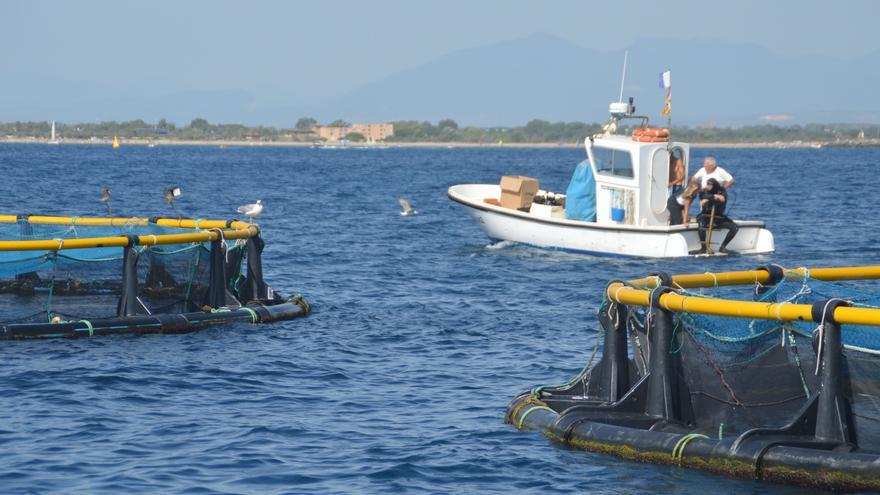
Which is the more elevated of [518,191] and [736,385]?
[518,191]

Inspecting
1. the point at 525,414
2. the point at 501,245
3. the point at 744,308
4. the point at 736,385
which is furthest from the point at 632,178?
the point at 744,308

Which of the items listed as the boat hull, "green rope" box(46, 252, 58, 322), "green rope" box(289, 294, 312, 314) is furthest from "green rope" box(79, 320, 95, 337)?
the boat hull

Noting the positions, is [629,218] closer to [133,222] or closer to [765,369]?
[133,222]

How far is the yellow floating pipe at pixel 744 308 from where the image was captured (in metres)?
9.70

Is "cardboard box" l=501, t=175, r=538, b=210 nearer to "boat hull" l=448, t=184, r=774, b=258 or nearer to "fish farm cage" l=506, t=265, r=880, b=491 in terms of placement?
"boat hull" l=448, t=184, r=774, b=258

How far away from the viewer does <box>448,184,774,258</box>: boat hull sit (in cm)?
2648

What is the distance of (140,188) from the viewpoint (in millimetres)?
61188

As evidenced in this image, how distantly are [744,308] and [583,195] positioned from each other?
696 inches

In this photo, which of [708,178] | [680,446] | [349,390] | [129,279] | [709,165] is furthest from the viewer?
[708,178]

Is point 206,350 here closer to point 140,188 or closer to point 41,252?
point 41,252

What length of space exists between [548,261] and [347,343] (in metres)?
10.5

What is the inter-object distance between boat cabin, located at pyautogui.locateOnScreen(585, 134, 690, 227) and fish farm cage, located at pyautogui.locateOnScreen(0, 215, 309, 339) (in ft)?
33.1

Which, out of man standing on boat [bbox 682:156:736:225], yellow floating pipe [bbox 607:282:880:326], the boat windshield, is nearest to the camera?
yellow floating pipe [bbox 607:282:880:326]

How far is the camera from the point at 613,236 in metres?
27.0
